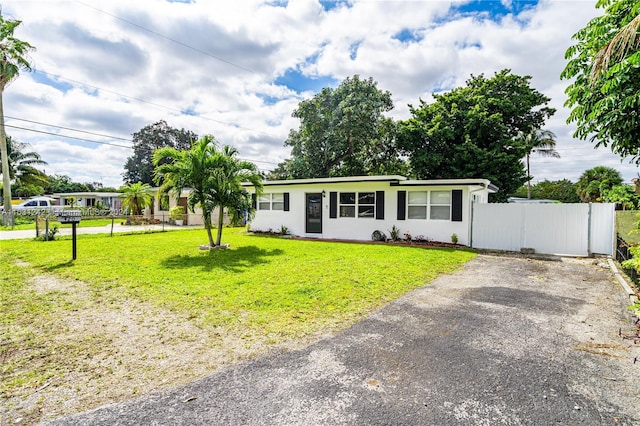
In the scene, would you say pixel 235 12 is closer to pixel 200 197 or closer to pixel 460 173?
pixel 200 197

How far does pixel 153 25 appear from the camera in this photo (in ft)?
43.0

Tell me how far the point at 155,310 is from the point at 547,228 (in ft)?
36.9

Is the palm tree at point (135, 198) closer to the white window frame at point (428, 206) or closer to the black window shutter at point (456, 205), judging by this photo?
the white window frame at point (428, 206)

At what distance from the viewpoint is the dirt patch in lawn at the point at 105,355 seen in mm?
2600

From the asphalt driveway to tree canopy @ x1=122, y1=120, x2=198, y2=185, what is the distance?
42375mm

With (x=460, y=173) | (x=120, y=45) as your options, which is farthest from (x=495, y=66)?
(x=120, y=45)

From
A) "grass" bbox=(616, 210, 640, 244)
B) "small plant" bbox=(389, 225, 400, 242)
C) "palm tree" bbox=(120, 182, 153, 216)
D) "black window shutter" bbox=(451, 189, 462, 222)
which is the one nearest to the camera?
"grass" bbox=(616, 210, 640, 244)

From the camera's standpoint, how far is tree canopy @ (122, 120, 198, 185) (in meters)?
41.3

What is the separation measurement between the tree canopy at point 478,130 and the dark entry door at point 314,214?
779 cm

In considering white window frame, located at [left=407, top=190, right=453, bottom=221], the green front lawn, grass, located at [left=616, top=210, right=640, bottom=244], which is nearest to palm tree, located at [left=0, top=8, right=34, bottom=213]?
the green front lawn

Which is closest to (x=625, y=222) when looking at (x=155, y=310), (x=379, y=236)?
(x=379, y=236)

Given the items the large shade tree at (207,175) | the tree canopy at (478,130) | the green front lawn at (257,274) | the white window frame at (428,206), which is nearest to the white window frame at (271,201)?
the green front lawn at (257,274)

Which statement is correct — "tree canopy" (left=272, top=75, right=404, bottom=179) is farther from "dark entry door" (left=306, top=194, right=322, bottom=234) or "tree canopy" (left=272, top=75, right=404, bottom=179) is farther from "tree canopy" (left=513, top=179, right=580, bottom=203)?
"tree canopy" (left=513, top=179, right=580, bottom=203)

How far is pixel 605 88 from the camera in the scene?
400 cm
